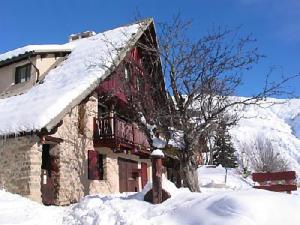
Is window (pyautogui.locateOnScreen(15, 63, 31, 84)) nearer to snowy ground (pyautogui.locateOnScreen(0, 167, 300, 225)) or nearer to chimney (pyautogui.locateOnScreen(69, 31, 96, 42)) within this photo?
chimney (pyautogui.locateOnScreen(69, 31, 96, 42))

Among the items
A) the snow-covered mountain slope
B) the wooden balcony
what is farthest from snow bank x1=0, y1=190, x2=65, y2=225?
the snow-covered mountain slope

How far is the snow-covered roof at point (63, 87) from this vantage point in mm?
15078

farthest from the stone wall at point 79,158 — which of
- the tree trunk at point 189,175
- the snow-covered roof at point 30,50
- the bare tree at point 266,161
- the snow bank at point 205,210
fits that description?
the bare tree at point 266,161

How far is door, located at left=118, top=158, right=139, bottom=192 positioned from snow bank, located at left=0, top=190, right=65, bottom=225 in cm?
774

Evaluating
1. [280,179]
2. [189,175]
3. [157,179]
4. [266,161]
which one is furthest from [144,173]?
[266,161]

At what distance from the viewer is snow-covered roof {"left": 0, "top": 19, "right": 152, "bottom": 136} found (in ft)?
49.5

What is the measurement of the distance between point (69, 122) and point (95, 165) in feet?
7.90

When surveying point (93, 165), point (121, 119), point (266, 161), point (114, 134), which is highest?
point (121, 119)

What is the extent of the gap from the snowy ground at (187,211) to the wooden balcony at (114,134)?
7.22 m

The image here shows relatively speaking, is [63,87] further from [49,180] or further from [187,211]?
[187,211]

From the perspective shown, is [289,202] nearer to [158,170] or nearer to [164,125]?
[158,170]

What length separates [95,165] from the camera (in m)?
18.5

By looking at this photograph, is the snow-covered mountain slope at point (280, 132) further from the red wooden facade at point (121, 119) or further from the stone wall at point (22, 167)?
the stone wall at point (22, 167)

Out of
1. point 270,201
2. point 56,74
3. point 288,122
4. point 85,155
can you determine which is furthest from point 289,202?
point 288,122
